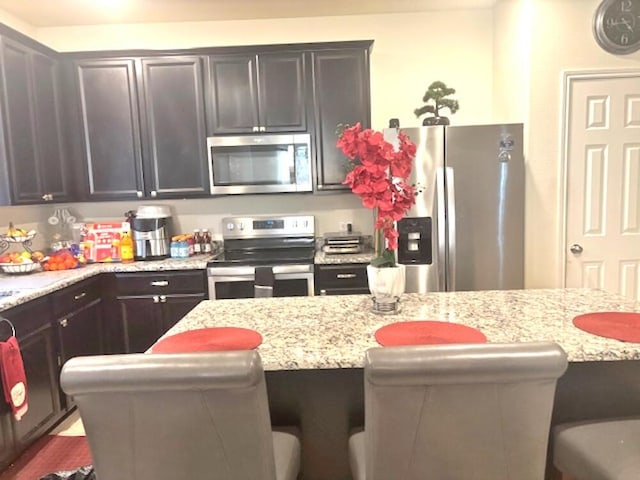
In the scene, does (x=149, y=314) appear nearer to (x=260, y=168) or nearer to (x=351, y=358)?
(x=260, y=168)

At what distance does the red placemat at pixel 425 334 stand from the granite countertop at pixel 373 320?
0.05 metres

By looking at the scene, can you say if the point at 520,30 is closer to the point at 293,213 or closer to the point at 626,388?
the point at 293,213

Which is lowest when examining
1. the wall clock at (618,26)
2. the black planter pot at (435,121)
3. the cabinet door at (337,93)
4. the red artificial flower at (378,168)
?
the red artificial flower at (378,168)

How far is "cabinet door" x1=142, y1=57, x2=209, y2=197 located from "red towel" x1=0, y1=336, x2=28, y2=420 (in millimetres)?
1629

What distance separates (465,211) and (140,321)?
2.43 meters

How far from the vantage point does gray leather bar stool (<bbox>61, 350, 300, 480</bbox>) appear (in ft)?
3.19

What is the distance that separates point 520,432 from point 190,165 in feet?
10.0

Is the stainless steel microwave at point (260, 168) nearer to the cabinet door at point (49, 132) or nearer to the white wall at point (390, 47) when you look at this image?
the white wall at point (390, 47)

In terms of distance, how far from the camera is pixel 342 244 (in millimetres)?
3498

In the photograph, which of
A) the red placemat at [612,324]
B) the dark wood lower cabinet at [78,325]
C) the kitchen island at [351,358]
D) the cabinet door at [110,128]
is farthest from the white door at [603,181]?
the cabinet door at [110,128]

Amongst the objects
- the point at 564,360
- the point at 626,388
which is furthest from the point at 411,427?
the point at 626,388

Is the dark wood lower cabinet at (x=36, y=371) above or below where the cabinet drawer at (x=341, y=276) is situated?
below

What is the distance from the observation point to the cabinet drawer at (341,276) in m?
3.30

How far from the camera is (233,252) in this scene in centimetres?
373
